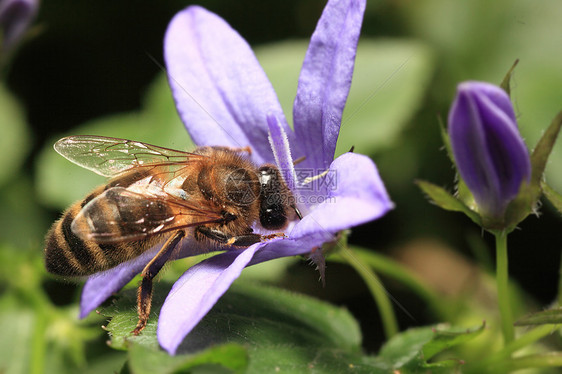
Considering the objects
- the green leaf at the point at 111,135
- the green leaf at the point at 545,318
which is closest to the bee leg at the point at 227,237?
the green leaf at the point at 545,318

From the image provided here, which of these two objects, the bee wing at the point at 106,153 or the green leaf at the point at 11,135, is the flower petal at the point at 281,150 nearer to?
the bee wing at the point at 106,153

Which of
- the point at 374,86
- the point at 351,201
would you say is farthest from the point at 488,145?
the point at 374,86

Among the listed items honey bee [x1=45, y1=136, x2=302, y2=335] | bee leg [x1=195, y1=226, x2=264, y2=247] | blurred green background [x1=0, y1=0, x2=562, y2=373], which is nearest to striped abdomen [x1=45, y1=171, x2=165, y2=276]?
honey bee [x1=45, y1=136, x2=302, y2=335]

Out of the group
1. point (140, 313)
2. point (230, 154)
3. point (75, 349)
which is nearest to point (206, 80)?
point (230, 154)

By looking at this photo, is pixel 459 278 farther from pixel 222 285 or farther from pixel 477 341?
pixel 222 285

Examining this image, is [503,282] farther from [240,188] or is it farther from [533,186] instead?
[240,188]

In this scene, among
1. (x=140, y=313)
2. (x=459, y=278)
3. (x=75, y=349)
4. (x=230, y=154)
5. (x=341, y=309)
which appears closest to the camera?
(x=140, y=313)
